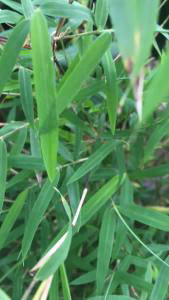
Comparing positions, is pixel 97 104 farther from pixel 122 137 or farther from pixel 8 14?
pixel 8 14

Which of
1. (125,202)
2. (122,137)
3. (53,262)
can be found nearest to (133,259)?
(125,202)

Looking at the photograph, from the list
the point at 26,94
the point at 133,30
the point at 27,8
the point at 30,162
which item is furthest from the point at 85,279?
the point at 133,30

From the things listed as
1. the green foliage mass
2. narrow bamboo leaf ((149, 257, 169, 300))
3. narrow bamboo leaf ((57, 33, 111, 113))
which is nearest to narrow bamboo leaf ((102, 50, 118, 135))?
the green foliage mass

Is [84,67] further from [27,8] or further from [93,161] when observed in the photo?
[93,161]

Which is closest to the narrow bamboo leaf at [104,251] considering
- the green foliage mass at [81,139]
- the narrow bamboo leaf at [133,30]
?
the green foliage mass at [81,139]

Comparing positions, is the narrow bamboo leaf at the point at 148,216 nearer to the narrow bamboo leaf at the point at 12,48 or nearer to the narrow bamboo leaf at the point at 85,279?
the narrow bamboo leaf at the point at 85,279
